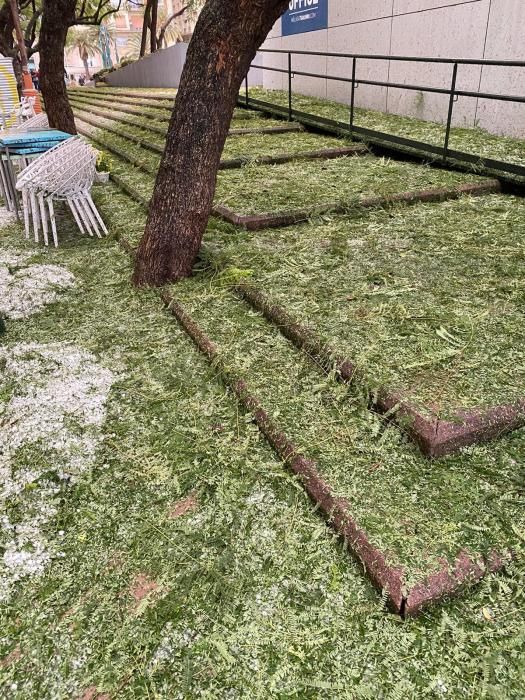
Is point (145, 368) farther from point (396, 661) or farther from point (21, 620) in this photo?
point (396, 661)

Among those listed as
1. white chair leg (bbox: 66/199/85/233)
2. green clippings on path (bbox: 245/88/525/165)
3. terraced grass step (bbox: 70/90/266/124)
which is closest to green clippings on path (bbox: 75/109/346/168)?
green clippings on path (bbox: 245/88/525/165)

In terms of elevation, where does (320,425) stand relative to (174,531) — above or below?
above

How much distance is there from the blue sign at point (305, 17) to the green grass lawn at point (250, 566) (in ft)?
33.0

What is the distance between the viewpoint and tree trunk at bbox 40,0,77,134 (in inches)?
271

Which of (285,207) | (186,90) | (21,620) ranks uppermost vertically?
(186,90)

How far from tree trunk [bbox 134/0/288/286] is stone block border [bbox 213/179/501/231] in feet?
2.55

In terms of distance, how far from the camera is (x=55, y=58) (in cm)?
710

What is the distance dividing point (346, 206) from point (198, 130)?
1685 millimetres

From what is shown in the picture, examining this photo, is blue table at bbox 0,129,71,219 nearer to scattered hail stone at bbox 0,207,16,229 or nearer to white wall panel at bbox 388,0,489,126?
scattered hail stone at bbox 0,207,16,229

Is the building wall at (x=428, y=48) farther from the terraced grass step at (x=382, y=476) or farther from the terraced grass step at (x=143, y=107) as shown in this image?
the terraced grass step at (x=382, y=476)

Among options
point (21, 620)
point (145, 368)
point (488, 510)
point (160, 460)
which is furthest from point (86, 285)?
point (488, 510)

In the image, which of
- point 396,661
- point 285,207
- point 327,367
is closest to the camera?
point 396,661

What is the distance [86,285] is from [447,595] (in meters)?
3.30

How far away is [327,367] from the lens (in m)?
2.58
